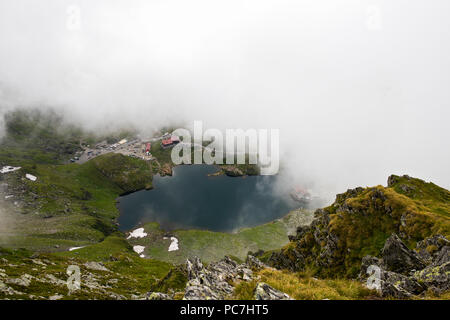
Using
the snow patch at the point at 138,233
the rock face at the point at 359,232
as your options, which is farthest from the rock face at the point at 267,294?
the snow patch at the point at 138,233

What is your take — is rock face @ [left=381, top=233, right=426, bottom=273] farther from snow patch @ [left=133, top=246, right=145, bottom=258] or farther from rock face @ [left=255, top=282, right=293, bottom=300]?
snow patch @ [left=133, top=246, right=145, bottom=258]

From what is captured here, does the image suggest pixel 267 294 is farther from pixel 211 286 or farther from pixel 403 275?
pixel 403 275

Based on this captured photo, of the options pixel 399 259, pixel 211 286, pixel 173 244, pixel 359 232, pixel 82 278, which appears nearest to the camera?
pixel 211 286

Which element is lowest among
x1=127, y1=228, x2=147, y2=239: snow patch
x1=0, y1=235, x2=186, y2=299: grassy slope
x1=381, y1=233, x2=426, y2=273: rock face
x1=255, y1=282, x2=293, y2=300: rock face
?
x1=127, y1=228, x2=147, y2=239: snow patch

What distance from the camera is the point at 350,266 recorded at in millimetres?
42812

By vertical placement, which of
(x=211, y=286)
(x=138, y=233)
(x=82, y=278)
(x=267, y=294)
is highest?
(x=267, y=294)

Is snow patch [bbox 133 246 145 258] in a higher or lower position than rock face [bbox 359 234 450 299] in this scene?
lower

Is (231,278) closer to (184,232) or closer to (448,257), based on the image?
(448,257)

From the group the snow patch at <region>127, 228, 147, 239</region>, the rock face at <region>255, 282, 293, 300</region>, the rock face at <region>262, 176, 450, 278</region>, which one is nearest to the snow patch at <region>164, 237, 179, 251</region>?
the snow patch at <region>127, 228, 147, 239</region>

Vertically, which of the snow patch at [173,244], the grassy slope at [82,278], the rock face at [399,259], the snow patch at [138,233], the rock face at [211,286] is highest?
the rock face at [211,286]

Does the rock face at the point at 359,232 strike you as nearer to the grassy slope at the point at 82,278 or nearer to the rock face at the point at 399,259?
the rock face at the point at 399,259

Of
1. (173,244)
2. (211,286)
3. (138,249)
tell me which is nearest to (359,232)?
(211,286)
